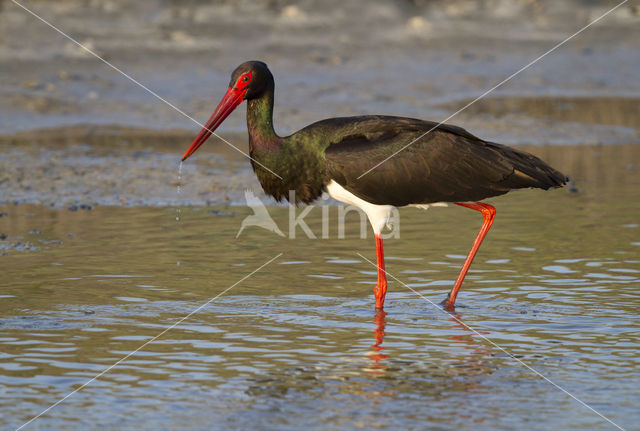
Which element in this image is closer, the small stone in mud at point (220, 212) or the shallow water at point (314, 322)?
the shallow water at point (314, 322)

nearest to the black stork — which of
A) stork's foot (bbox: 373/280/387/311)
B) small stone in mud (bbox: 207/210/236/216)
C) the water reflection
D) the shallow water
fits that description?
stork's foot (bbox: 373/280/387/311)

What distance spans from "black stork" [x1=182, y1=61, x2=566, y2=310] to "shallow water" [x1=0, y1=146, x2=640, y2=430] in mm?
607

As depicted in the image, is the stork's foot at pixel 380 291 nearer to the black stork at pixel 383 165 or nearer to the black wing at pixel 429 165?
the black stork at pixel 383 165

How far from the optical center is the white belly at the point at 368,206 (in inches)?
272

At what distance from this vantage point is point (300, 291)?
700 centimetres

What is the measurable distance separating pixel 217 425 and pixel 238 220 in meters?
4.94

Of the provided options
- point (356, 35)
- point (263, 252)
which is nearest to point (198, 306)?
point (263, 252)

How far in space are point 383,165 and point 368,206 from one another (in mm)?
326

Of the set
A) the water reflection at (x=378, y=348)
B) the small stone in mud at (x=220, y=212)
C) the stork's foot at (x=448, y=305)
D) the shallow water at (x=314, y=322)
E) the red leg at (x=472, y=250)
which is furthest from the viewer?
the small stone in mud at (x=220, y=212)

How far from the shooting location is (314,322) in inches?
244

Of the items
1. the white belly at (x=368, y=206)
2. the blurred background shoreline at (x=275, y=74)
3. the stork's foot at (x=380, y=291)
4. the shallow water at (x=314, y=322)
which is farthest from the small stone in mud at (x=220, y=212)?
the stork's foot at (x=380, y=291)

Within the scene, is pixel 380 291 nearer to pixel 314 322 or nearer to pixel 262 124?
pixel 314 322

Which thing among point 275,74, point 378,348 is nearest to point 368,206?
point 378,348

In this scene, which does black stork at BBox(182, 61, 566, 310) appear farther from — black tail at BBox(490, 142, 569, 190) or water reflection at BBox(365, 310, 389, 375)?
water reflection at BBox(365, 310, 389, 375)
